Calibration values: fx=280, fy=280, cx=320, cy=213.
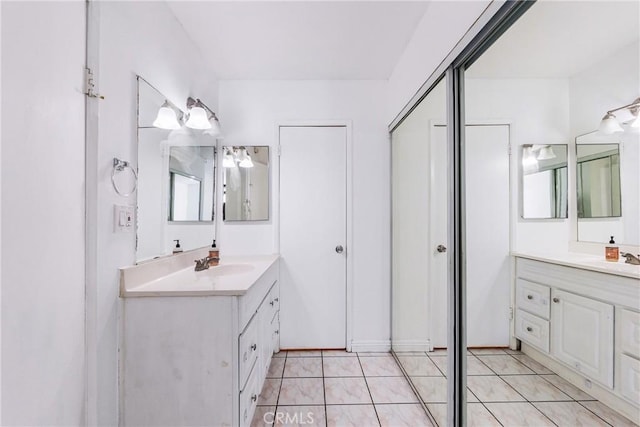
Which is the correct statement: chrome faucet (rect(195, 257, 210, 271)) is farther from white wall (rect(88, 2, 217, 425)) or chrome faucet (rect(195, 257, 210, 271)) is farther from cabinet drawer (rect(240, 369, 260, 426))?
cabinet drawer (rect(240, 369, 260, 426))

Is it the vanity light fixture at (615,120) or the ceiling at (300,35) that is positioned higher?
the ceiling at (300,35)

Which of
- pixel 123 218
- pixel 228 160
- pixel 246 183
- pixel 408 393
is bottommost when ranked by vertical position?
pixel 408 393

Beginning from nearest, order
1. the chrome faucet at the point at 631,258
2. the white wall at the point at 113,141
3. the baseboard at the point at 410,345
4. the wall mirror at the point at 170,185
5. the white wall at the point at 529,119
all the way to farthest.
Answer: the chrome faucet at the point at 631,258, the white wall at the point at 529,119, the white wall at the point at 113,141, the wall mirror at the point at 170,185, the baseboard at the point at 410,345

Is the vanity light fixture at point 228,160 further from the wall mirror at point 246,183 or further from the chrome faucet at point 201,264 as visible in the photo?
the chrome faucet at point 201,264

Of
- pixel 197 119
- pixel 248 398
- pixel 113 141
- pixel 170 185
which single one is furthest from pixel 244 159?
pixel 248 398

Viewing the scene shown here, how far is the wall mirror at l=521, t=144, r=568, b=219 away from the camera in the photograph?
2.66ft

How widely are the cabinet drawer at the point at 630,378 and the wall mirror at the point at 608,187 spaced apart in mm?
269

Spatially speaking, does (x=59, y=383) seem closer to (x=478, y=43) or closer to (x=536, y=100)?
(x=536, y=100)

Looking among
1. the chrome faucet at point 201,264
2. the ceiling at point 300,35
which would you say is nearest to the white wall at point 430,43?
the ceiling at point 300,35

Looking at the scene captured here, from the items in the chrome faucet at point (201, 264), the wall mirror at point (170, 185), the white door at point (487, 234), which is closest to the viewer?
the white door at point (487, 234)

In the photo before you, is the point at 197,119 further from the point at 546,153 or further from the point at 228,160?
the point at 546,153

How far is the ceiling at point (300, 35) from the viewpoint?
1681mm

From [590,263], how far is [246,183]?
2257mm

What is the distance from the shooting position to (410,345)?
2016 mm
